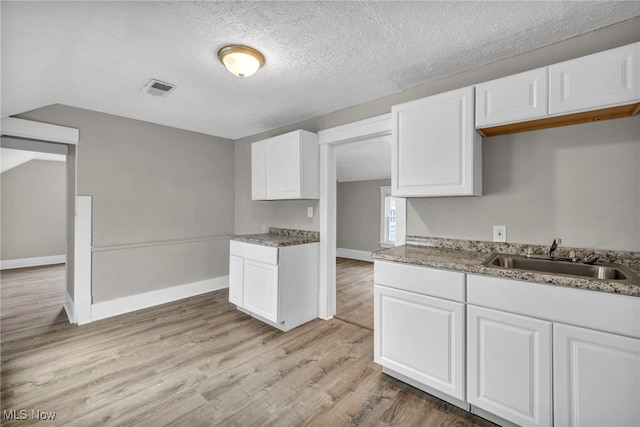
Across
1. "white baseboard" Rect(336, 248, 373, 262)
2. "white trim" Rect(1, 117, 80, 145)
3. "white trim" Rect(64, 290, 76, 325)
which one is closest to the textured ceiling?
"white trim" Rect(1, 117, 80, 145)

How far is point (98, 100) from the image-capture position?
280cm

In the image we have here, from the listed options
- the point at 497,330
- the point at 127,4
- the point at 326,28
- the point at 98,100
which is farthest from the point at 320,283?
the point at 98,100

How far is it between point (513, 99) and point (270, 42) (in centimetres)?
159

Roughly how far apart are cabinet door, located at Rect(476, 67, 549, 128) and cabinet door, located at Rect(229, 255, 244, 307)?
2.68m

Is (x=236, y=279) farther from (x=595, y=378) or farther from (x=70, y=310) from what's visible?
(x=595, y=378)

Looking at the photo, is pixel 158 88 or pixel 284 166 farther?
pixel 284 166

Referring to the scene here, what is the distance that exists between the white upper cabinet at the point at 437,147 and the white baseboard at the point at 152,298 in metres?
3.20

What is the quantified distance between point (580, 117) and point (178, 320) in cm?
390

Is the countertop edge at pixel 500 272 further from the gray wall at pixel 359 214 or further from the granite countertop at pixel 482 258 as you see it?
the gray wall at pixel 359 214

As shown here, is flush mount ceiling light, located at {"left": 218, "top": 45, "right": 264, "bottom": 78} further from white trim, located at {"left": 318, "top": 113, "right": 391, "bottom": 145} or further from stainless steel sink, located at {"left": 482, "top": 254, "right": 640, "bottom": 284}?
stainless steel sink, located at {"left": 482, "top": 254, "right": 640, "bottom": 284}

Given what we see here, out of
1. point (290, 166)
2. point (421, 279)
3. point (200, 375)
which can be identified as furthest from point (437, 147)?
point (200, 375)

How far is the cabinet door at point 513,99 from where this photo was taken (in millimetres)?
1651

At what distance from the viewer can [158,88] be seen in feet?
8.30

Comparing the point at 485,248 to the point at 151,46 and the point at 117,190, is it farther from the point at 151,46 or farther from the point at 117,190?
the point at 117,190
